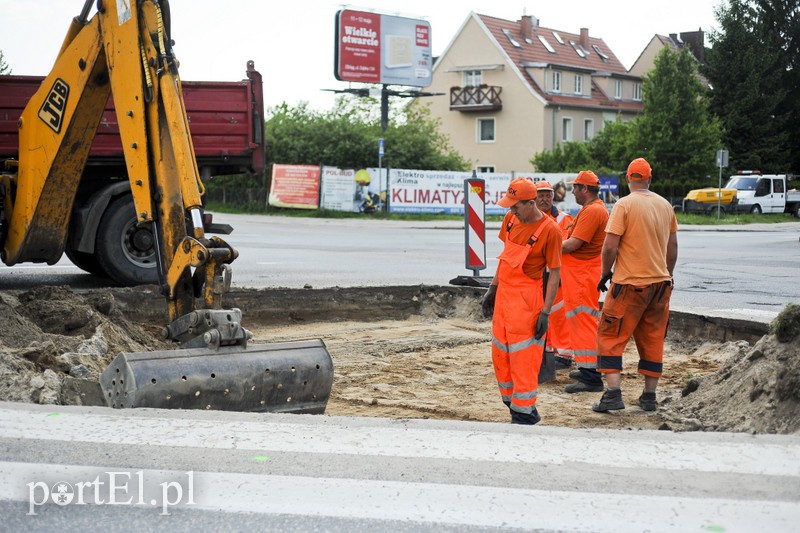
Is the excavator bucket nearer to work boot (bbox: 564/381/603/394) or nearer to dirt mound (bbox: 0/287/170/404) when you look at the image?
dirt mound (bbox: 0/287/170/404)

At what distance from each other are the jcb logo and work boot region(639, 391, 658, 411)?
496 centimetres

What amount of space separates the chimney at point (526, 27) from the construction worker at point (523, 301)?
5386 cm

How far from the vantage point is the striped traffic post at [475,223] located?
11.4 meters

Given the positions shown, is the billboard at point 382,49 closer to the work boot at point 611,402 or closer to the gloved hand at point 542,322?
the work boot at point 611,402

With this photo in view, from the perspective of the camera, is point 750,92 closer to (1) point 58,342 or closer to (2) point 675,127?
(2) point 675,127

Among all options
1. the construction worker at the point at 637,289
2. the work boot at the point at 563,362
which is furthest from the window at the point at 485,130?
the construction worker at the point at 637,289

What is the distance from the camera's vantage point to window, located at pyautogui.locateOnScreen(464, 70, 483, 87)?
2170 inches

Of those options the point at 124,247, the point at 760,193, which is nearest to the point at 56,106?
the point at 124,247

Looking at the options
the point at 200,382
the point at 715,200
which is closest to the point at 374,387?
the point at 200,382

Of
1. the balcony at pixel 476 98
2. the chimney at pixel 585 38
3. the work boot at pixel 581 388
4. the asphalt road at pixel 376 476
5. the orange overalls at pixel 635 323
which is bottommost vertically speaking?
the work boot at pixel 581 388

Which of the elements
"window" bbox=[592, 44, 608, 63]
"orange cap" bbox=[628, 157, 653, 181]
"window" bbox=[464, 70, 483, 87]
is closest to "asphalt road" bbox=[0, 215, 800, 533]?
"orange cap" bbox=[628, 157, 653, 181]

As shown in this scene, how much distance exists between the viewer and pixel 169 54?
19.0 feet

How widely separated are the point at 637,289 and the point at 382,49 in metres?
36.9

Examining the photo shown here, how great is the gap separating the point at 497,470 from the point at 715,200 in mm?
38187
